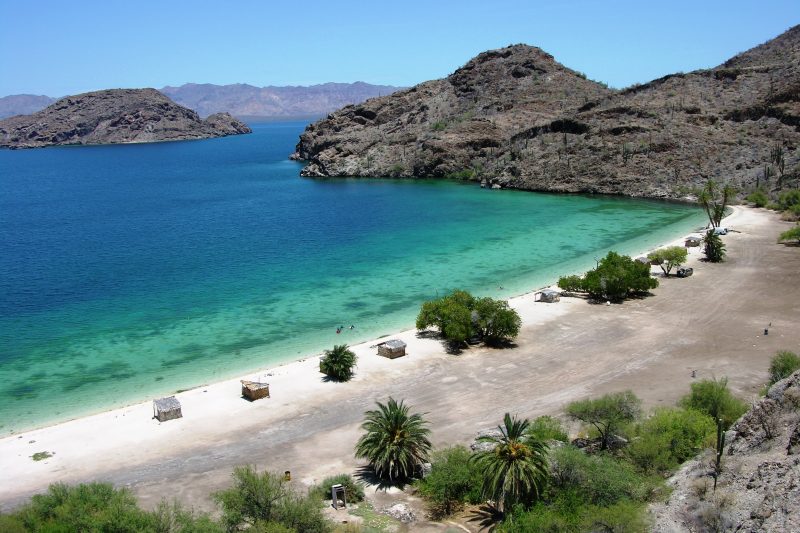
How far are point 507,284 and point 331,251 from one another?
2043 cm

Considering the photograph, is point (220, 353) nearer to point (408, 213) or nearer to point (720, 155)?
point (408, 213)

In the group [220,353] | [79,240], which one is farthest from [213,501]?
[79,240]

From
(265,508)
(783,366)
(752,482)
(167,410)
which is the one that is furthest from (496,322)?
(752,482)

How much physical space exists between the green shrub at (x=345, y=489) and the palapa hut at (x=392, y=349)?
12.7 meters

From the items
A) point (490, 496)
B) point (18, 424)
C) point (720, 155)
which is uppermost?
point (720, 155)

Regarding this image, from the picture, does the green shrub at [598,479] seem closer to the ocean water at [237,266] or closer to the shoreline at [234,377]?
the shoreline at [234,377]

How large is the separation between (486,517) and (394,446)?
4.20 meters

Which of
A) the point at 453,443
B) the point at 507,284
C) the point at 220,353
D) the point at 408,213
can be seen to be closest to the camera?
the point at 453,443

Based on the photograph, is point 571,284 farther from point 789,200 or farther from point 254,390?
point 789,200

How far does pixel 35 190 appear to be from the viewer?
4761 inches

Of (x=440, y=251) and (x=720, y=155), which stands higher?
(x=720, y=155)

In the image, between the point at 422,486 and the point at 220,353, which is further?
the point at 220,353

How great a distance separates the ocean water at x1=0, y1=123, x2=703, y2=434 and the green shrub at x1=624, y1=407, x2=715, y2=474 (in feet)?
69.0

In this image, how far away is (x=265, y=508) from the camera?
63.3 ft
